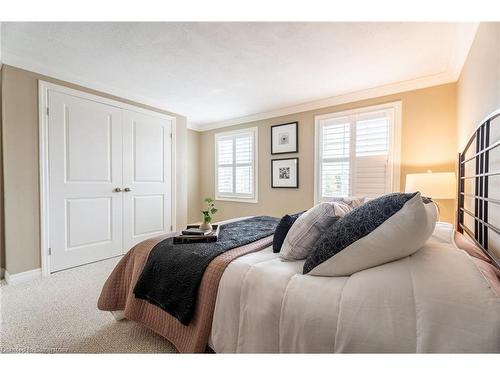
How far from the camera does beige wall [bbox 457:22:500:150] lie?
4.32 ft

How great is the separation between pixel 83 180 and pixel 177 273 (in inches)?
91.8

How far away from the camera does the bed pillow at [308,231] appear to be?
122cm

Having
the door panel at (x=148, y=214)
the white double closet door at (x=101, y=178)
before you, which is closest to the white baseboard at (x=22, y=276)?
the white double closet door at (x=101, y=178)

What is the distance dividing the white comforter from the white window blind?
2080 millimetres

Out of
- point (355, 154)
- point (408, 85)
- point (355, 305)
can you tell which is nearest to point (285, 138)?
Result: point (355, 154)

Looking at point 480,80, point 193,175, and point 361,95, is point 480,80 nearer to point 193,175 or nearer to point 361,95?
point 361,95

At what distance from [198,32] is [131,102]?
187 cm

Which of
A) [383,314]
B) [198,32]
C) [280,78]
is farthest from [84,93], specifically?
[383,314]

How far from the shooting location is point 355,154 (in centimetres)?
321

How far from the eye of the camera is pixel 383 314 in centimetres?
78

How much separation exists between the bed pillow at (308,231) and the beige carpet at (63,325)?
99 centimetres

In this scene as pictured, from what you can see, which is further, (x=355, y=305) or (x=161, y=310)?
(x=161, y=310)

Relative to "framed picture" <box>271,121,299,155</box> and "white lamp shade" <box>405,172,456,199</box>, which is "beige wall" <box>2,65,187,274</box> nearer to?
"framed picture" <box>271,121,299,155</box>

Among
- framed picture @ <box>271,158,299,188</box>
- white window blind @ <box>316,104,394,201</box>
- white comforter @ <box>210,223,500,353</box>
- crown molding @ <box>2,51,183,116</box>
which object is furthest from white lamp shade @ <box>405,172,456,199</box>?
crown molding @ <box>2,51,183,116</box>
